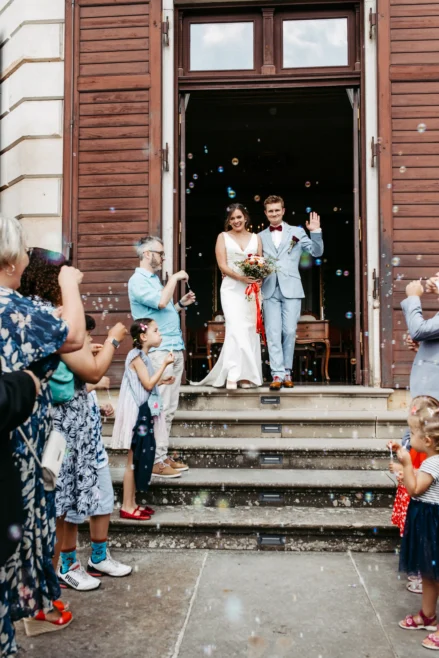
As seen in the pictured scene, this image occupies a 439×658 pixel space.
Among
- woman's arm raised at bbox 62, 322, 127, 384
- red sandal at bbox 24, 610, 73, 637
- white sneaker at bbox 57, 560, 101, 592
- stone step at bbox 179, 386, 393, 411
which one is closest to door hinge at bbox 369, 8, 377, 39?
stone step at bbox 179, 386, 393, 411

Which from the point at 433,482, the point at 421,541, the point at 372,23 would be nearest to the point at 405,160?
the point at 372,23

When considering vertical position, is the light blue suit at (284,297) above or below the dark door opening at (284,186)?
below

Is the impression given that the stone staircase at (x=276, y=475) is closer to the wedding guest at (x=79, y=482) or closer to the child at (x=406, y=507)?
the child at (x=406, y=507)

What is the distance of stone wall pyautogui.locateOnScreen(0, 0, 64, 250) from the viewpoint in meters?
6.45

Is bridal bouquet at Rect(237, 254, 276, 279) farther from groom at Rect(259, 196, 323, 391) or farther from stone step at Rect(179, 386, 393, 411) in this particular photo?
stone step at Rect(179, 386, 393, 411)

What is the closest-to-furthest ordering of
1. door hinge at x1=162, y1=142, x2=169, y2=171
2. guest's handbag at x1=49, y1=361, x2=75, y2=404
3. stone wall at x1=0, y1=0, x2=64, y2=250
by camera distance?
guest's handbag at x1=49, y1=361, x2=75, y2=404 → door hinge at x1=162, y1=142, x2=169, y2=171 → stone wall at x1=0, y1=0, x2=64, y2=250

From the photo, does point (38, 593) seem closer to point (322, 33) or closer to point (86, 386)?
point (86, 386)

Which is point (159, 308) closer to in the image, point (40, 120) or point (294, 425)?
point (294, 425)

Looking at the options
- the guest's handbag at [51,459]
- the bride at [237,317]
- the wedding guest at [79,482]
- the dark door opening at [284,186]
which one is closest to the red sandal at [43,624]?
the wedding guest at [79,482]

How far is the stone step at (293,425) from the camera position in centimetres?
525

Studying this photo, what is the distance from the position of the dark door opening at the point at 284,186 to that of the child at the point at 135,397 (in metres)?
5.39

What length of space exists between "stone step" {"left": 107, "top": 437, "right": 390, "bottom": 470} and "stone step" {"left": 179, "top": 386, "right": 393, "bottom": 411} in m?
0.72

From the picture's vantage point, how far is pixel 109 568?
11.7 feet

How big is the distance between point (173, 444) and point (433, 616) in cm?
253
